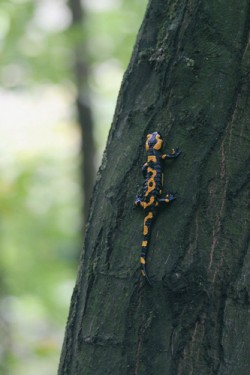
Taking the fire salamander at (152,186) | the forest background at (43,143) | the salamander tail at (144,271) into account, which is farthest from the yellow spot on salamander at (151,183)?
the forest background at (43,143)

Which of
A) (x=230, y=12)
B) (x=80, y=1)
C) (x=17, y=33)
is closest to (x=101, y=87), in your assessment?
(x=80, y=1)

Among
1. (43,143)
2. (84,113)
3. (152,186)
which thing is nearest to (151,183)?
(152,186)

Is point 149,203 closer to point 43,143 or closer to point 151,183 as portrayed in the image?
point 151,183

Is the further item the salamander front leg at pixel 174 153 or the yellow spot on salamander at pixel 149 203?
the salamander front leg at pixel 174 153

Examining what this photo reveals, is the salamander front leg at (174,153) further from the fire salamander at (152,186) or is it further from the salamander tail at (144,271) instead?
the salamander tail at (144,271)

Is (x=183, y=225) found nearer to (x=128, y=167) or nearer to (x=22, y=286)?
(x=128, y=167)

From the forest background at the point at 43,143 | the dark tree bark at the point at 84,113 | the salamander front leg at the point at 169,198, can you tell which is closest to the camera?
the salamander front leg at the point at 169,198

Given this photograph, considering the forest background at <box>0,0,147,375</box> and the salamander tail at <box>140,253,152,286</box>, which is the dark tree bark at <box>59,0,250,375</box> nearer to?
the salamander tail at <box>140,253,152,286</box>
